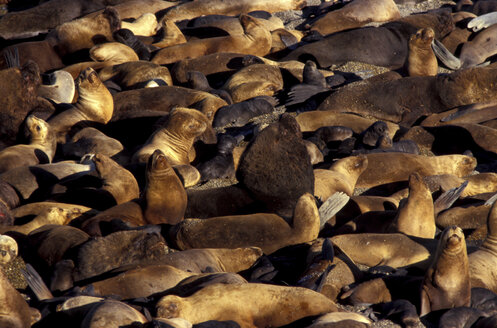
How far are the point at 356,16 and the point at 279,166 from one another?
23.1 feet

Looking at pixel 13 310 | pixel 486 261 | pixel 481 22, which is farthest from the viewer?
pixel 481 22

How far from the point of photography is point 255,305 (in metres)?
4.20

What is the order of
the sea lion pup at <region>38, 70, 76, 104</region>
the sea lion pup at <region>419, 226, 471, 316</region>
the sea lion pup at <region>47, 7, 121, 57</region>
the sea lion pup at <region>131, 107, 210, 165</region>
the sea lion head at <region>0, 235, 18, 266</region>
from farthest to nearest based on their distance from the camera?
the sea lion pup at <region>47, 7, 121, 57</region>
the sea lion pup at <region>38, 70, 76, 104</region>
the sea lion pup at <region>131, 107, 210, 165</region>
the sea lion head at <region>0, 235, 18, 266</region>
the sea lion pup at <region>419, 226, 471, 316</region>

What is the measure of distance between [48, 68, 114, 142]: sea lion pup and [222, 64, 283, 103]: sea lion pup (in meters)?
1.56

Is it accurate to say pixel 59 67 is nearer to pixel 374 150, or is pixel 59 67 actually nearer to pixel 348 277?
pixel 374 150

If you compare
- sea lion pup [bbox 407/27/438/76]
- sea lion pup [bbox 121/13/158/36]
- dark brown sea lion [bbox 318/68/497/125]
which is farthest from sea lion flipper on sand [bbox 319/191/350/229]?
sea lion pup [bbox 121/13/158/36]

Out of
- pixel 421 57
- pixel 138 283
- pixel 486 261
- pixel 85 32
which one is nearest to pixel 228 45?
pixel 85 32

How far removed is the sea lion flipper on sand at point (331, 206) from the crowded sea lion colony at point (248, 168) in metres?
0.01

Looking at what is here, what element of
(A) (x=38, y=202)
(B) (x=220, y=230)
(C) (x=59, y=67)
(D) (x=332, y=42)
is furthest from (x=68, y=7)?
(B) (x=220, y=230)

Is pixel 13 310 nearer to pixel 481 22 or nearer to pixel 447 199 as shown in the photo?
pixel 447 199

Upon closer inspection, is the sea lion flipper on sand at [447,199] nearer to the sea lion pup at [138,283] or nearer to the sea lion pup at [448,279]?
the sea lion pup at [448,279]

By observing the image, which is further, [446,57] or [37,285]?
[446,57]

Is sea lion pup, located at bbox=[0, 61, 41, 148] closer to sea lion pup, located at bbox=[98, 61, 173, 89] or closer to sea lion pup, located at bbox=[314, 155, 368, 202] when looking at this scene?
sea lion pup, located at bbox=[98, 61, 173, 89]

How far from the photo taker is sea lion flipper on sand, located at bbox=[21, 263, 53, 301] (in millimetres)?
4523
